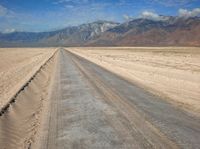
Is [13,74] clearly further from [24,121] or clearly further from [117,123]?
[117,123]

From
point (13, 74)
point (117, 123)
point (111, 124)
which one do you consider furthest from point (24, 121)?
point (13, 74)

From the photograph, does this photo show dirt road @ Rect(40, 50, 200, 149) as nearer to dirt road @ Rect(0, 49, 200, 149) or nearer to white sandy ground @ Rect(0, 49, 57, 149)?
dirt road @ Rect(0, 49, 200, 149)

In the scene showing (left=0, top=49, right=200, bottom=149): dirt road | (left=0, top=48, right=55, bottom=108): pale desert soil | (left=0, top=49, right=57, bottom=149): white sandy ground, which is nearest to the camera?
(left=0, top=49, right=200, bottom=149): dirt road

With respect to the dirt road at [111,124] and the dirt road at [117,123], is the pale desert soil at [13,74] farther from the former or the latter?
the dirt road at [117,123]

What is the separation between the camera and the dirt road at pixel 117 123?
7.16 metres

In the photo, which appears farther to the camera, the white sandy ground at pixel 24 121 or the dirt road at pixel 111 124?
the white sandy ground at pixel 24 121

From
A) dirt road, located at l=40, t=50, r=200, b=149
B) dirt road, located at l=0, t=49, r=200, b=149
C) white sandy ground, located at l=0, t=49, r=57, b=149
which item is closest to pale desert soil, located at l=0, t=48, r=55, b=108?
white sandy ground, located at l=0, t=49, r=57, b=149

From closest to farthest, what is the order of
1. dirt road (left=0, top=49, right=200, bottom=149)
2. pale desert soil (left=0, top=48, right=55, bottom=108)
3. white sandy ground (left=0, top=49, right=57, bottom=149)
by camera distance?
dirt road (left=0, top=49, right=200, bottom=149) → white sandy ground (left=0, top=49, right=57, bottom=149) → pale desert soil (left=0, top=48, right=55, bottom=108)

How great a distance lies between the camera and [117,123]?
8734 mm

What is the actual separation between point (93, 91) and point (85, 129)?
630cm

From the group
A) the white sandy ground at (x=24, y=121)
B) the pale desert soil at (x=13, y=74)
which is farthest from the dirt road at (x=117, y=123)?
the pale desert soil at (x=13, y=74)

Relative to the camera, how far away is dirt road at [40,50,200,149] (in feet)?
23.5

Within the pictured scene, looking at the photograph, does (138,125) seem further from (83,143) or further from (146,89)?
(146,89)

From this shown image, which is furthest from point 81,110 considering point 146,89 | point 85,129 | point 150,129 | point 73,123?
point 146,89
